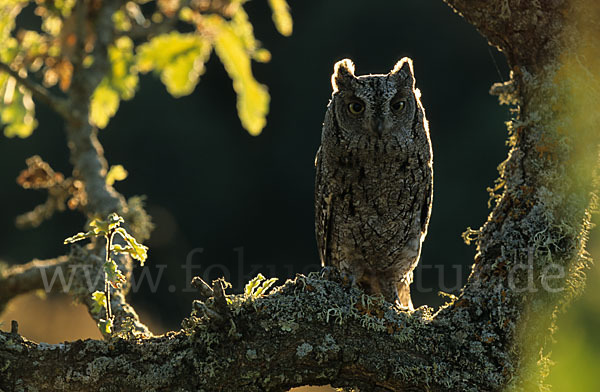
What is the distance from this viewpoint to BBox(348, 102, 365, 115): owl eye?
202cm

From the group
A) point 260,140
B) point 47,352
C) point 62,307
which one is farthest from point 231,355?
point 260,140

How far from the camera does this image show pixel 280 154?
413 inches

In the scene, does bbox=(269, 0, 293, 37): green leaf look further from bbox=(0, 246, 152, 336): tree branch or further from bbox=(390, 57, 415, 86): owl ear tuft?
bbox=(0, 246, 152, 336): tree branch

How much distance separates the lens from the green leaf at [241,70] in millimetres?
2994

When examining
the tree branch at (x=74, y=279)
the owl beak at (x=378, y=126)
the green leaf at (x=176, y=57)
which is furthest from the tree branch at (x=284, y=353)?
the green leaf at (x=176, y=57)

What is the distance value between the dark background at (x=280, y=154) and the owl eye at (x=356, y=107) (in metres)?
6.36

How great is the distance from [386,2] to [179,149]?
480 centimetres

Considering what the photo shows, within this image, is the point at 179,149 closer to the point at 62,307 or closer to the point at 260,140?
the point at 260,140

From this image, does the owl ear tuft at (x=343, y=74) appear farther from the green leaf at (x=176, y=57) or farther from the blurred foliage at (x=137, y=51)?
the green leaf at (x=176, y=57)

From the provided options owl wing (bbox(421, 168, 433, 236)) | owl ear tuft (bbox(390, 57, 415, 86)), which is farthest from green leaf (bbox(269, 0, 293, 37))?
owl wing (bbox(421, 168, 433, 236))

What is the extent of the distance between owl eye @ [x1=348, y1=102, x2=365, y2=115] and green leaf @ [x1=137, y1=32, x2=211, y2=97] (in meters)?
1.27

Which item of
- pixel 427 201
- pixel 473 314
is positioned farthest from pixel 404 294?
pixel 473 314

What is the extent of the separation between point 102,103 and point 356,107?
1.81 metres

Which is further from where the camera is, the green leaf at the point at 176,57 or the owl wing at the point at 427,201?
the green leaf at the point at 176,57
